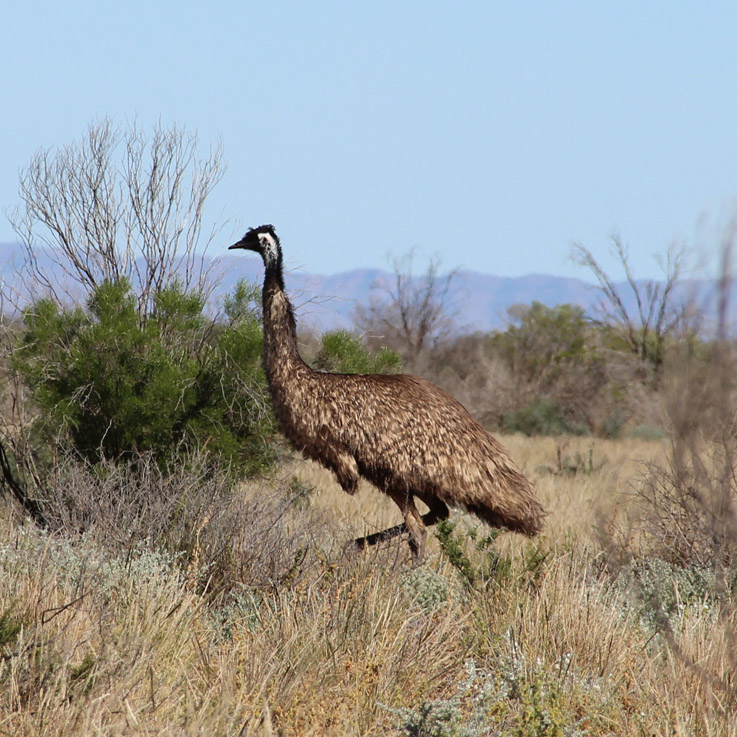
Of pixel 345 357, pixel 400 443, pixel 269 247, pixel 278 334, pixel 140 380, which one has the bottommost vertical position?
pixel 400 443

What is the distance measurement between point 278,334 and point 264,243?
0.68 meters

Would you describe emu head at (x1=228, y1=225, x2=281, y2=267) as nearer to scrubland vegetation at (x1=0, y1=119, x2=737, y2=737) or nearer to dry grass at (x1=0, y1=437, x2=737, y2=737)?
scrubland vegetation at (x1=0, y1=119, x2=737, y2=737)

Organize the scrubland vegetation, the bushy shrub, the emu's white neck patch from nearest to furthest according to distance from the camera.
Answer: the scrubland vegetation
the emu's white neck patch
the bushy shrub

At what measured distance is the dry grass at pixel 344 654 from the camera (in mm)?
3643

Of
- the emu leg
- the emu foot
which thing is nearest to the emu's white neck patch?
the emu leg

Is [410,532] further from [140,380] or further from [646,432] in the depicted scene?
[646,432]

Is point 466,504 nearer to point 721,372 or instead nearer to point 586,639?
point 586,639

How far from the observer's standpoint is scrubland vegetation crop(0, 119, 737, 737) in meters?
3.59

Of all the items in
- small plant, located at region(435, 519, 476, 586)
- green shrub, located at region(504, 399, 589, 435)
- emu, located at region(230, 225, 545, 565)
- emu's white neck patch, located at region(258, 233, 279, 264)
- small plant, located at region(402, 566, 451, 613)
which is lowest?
green shrub, located at region(504, 399, 589, 435)

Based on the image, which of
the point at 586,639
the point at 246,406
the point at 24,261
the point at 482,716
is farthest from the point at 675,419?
the point at 24,261

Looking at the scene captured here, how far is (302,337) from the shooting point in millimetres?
11422

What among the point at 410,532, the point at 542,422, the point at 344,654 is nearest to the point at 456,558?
the point at 410,532

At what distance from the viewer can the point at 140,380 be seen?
7570 millimetres

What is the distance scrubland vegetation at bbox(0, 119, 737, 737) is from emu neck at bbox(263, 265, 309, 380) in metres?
0.76
